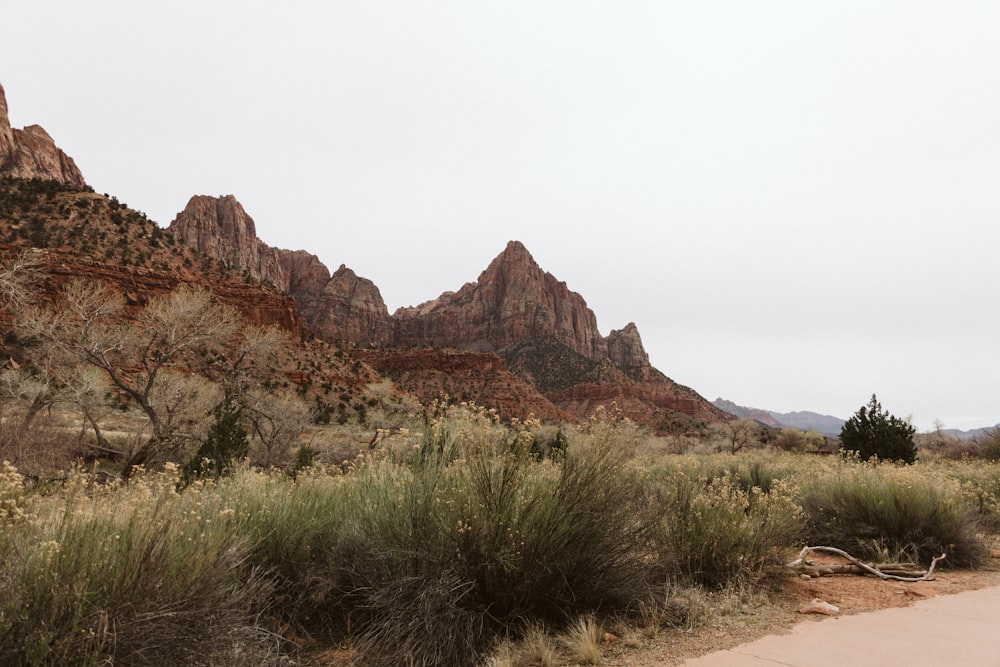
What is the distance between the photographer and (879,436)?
19859mm

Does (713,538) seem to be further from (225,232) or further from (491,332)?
(225,232)

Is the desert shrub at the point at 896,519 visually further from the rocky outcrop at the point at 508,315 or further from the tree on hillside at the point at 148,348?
the rocky outcrop at the point at 508,315

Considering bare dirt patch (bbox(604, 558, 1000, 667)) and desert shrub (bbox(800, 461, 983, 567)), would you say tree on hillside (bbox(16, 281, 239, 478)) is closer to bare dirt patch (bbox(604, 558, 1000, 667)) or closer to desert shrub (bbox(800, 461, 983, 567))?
bare dirt patch (bbox(604, 558, 1000, 667))

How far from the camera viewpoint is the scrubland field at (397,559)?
2941mm

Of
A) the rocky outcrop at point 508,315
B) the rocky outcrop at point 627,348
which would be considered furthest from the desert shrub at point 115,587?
the rocky outcrop at point 627,348

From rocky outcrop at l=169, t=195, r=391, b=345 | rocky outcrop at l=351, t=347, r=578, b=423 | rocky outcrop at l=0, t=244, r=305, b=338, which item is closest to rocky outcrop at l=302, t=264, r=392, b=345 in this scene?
rocky outcrop at l=169, t=195, r=391, b=345

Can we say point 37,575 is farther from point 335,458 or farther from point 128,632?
point 335,458

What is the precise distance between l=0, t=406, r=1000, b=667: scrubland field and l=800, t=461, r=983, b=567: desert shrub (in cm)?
206

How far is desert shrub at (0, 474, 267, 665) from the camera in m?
2.66

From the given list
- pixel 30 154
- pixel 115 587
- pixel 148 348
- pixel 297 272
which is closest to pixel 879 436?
pixel 115 587

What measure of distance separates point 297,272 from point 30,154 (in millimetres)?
77511

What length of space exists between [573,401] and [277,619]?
9239cm

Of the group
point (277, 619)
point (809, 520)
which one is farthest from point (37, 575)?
point (809, 520)

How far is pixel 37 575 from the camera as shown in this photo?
274 centimetres
